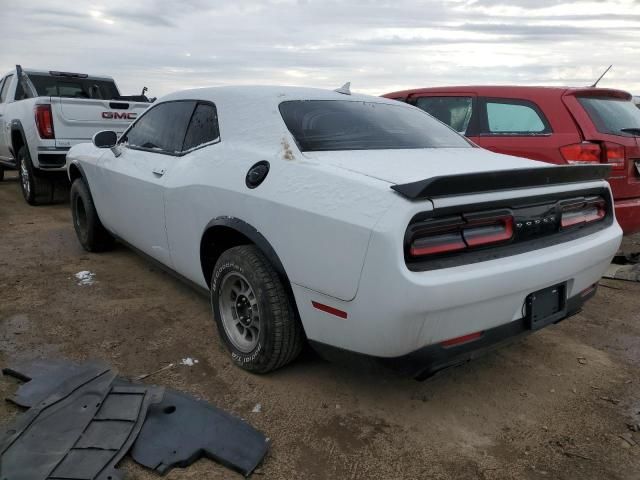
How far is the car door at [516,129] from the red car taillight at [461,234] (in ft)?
8.82

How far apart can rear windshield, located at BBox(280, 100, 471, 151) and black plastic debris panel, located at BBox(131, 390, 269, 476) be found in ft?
4.58

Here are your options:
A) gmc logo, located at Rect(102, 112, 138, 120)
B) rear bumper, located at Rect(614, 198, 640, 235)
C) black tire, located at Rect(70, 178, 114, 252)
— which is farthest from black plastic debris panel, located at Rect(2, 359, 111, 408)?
gmc logo, located at Rect(102, 112, 138, 120)

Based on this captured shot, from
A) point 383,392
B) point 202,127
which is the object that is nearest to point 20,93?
point 202,127

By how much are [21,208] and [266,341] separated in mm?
6557

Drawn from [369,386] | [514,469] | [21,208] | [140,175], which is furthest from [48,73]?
[514,469]

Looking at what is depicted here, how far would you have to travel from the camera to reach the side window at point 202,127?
331 cm

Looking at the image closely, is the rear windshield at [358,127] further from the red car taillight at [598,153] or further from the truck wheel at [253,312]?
the red car taillight at [598,153]

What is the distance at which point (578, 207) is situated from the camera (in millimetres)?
2861

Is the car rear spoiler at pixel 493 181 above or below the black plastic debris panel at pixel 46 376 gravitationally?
above

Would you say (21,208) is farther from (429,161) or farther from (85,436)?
(429,161)

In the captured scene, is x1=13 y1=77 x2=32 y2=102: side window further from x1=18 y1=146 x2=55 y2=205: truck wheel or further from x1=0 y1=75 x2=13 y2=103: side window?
x1=18 y1=146 x2=55 y2=205: truck wheel

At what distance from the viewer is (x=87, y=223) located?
5.07m

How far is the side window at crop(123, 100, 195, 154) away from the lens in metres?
3.63

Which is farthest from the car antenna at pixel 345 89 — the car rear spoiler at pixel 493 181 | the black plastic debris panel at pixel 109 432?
the black plastic debris panel at pixel 109 432
